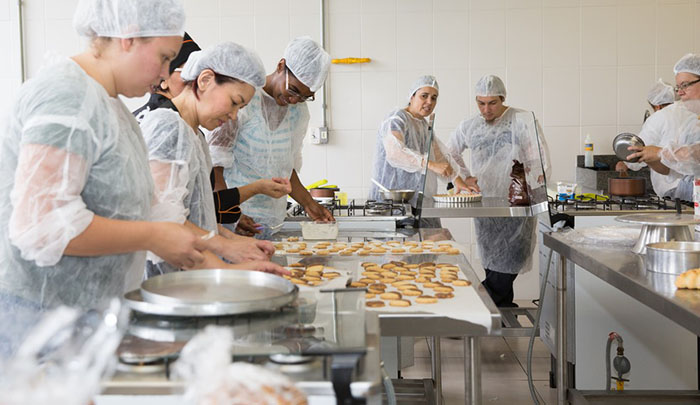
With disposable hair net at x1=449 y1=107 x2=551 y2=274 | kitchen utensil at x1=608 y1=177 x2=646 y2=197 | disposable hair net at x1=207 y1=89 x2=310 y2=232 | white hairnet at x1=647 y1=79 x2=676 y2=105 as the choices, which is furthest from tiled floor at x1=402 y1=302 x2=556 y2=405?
white hairnet at x1=647 y1=79 x2=676 y2=105

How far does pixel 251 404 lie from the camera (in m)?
0.81

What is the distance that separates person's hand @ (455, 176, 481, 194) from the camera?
4.15m

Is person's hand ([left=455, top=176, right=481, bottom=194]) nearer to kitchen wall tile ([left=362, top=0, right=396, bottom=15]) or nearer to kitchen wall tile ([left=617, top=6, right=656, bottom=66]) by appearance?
kitchen wall tile ([left=362, top=0, right=396, bottom=15])

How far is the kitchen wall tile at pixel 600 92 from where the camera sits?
508 cm

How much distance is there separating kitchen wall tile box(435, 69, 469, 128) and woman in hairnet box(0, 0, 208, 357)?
3761 mm

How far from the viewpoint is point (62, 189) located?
4.25ft

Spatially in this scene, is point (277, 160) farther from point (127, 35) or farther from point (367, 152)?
point (367, 152)

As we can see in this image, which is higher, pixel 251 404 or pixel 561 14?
pixel 561 14

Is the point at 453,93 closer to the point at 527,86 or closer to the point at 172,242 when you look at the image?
the point at 527,86

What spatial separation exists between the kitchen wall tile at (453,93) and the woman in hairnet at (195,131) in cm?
310

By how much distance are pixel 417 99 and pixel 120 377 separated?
12.3 ft

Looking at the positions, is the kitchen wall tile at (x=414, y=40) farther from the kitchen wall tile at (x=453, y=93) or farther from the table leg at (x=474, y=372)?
the table leg at (x=474, y=372)

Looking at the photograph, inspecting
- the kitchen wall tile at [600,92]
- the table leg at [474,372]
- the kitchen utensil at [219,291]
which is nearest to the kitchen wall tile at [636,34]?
the kitchen wall tile at [600,92]

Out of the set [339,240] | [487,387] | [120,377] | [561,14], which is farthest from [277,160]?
[561,14]
